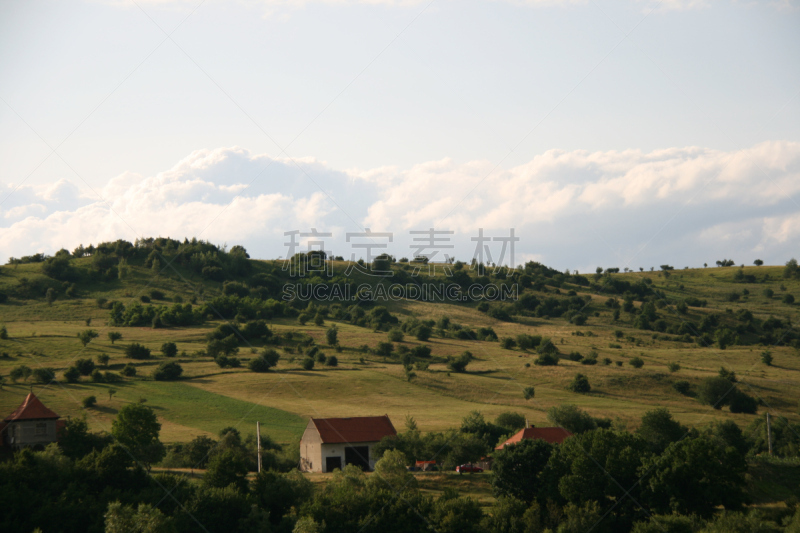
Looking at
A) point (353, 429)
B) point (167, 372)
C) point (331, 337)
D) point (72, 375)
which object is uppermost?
point (331, 337)

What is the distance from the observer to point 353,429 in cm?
5025

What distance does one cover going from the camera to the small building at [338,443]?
48312mm

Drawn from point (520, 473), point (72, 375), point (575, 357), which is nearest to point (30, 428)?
point (72, 375)

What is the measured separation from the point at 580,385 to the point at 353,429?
3433cm

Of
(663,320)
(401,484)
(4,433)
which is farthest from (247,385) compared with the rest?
(663,320)

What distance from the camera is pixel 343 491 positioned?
1443 inches

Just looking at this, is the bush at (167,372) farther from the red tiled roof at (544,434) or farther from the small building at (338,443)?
the red tiled roof at (544,434)

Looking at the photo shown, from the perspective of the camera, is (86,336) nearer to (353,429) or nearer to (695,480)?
(353,429)

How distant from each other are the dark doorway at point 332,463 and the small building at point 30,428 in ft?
61.9

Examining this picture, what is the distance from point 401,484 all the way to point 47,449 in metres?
22.2

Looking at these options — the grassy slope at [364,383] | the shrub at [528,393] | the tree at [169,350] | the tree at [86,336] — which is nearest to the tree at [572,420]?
the grassy slope at [364,383]

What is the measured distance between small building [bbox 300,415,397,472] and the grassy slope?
6.21 m

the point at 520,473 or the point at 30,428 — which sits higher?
the point at 30,428

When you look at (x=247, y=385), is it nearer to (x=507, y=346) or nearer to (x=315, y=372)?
(x=315, y=372)
